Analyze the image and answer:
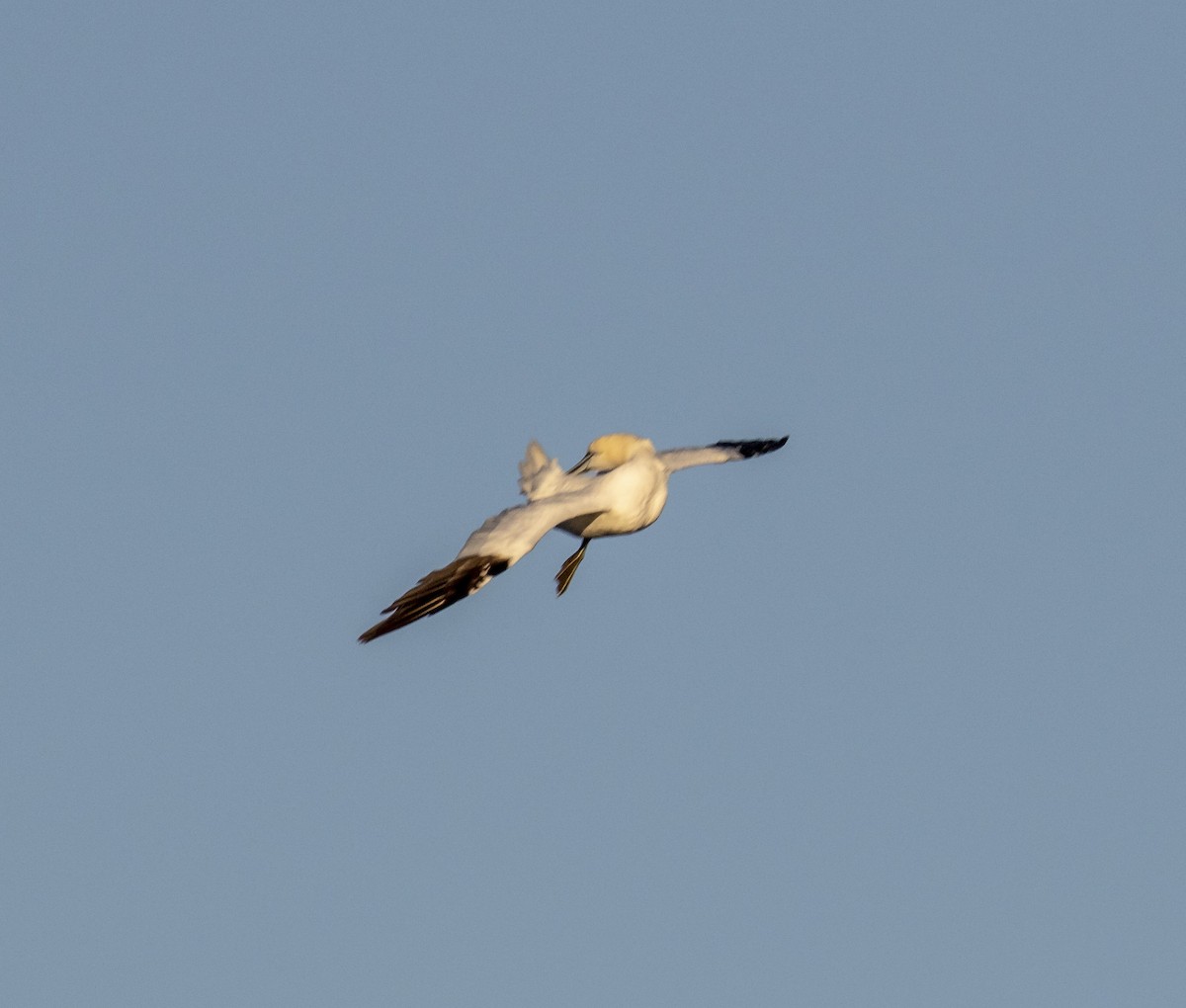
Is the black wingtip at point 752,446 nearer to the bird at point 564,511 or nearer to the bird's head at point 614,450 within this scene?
the bird at point 564,511

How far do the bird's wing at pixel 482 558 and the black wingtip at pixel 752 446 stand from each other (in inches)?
343

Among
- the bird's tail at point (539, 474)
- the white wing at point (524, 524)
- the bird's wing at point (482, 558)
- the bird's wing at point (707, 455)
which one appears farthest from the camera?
the bird's wing at point (707, 455)

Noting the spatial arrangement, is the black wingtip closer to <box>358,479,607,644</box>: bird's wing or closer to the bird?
the bird

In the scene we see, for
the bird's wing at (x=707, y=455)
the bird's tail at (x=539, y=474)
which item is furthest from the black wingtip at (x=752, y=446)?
the bird's tail at (x=539, y=474)

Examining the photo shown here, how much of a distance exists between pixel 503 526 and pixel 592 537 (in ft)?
13.8

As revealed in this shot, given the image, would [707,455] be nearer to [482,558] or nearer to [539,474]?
[539,474]

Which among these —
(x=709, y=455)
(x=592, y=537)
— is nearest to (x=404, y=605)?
(x=592, y=537)

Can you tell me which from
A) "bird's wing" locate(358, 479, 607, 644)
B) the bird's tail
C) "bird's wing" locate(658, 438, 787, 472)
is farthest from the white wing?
"bird's wing" locate(658, 438, 787, 472)

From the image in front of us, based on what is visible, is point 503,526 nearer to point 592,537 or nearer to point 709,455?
point 592,537

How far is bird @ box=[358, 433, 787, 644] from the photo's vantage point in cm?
3612

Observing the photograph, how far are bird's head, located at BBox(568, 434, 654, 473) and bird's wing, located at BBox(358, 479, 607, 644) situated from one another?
2900mm

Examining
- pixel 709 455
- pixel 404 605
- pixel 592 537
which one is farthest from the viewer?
pixel 709 455

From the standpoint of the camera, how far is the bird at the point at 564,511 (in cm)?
3612

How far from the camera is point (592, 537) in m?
41.7
